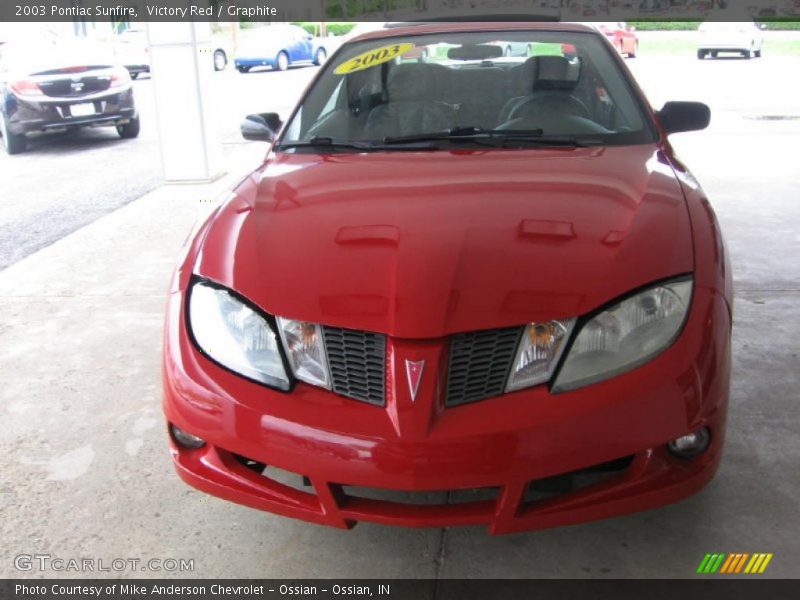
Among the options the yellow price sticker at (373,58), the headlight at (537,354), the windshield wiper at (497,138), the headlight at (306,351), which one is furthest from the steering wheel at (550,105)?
the headlight at (306,351)

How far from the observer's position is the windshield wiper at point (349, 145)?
2.96m

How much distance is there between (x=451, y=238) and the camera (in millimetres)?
2227

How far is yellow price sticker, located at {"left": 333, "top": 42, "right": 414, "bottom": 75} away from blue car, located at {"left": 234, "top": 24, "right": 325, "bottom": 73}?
760 inches

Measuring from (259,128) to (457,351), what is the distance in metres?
2.01

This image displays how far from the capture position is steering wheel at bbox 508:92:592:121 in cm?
315

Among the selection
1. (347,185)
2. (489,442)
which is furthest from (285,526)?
(347,185)

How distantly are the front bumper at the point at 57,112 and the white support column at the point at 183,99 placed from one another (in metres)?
2.84

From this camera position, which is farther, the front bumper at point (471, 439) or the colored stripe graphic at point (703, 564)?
the colored stripe graphic at point (703, 564)

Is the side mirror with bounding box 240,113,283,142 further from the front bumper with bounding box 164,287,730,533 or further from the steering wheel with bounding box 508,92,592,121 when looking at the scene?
the front bumper with bounding box 164,287,730,533

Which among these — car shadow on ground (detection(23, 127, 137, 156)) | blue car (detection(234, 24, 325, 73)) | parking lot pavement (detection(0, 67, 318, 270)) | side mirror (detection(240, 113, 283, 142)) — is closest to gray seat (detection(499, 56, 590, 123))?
side mirror (detection(240, 113, 283, 142))

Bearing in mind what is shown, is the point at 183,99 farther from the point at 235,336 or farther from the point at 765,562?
the point at 765,562

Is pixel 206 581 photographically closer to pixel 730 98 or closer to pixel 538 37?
pixel 538 37

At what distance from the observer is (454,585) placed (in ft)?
7.16

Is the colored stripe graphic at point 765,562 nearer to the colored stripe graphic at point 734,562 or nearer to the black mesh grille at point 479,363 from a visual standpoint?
the colored stripe graphic at point 734,562
